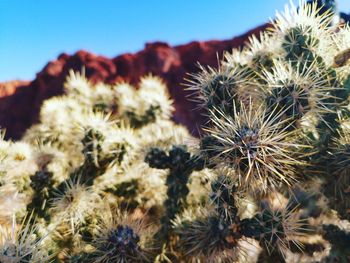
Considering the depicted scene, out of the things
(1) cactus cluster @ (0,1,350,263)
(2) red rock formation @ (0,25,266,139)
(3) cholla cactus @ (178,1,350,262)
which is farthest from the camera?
(2) red rock formation @ (0,25,266,139)

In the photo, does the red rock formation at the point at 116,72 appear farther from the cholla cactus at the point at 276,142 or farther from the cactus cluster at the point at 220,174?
the cholla cactus at the point at 276,142

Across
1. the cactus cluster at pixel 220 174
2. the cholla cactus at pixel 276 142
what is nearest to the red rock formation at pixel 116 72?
the cactus cluster at pixel 220 174

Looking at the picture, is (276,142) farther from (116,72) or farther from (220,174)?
(116,72)

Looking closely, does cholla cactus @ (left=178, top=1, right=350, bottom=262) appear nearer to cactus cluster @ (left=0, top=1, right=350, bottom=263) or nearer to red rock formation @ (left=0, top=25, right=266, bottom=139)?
cactus cluster @ (left=0, top=1, right=350, bottom=263)

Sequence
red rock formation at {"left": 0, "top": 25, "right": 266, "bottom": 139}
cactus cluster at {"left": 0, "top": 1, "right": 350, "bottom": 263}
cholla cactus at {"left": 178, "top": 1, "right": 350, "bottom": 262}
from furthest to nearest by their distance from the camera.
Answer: red rock formation at {"left": 0, "top": 25, "right": 266, "bottom": 139}, cactus cluster at {"left": 0, "top": 1, "right": 350, "bottom": 263}, cholla cactus at {"left": 178, "top": 1, "right": 350, "bottom": 262}

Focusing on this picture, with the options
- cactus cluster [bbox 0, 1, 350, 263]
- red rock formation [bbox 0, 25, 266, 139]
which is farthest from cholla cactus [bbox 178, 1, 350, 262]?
red rock formation [bbox 0, 25, 266, 139]

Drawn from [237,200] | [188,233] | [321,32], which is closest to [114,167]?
[188,233]

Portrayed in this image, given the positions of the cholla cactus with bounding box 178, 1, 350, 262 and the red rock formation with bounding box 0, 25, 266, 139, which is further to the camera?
the red rock formation with bounding box 0, 25, 266, 139
